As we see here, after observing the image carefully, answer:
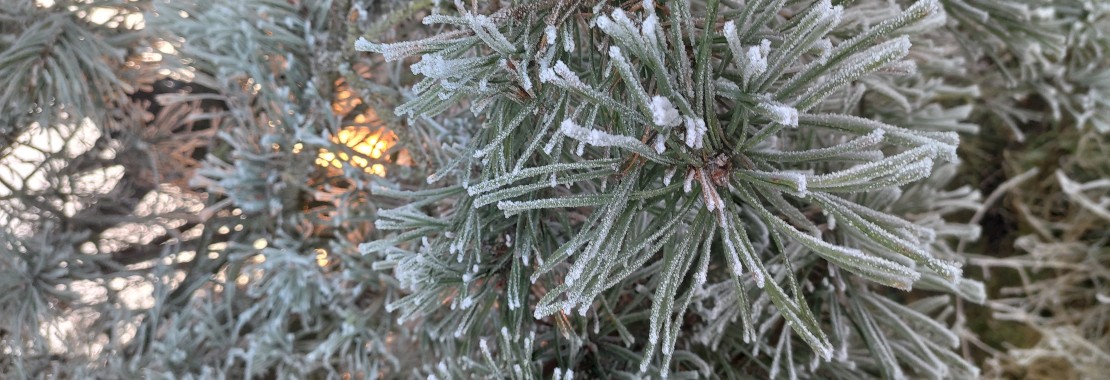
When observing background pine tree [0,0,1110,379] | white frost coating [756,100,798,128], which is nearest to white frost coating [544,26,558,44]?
background pine tree [0,0,1110,379]

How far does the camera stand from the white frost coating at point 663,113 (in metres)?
0.27

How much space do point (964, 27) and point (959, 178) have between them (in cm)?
55

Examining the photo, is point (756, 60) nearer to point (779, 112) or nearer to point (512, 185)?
point (779, 112)

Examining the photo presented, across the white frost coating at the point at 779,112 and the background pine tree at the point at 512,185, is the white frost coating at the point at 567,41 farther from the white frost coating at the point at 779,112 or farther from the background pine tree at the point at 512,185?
the white frost coating at the point at 779,112

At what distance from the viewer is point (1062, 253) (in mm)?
1062

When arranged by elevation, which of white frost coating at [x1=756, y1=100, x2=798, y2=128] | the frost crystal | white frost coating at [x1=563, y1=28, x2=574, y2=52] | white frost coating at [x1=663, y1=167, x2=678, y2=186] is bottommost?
white frost coating at [x1=663, y1=167, x2=678, y2=186]

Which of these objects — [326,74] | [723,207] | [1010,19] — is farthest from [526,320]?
[1010,19]

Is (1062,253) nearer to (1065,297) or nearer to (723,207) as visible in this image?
(1065,297)

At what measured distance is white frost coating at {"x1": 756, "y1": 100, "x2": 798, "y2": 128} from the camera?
0.27 meters

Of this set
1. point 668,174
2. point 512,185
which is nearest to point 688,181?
point 668,174

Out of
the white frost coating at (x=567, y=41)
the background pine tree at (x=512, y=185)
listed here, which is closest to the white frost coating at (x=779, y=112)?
the background pine tree at (x=512, y=185)

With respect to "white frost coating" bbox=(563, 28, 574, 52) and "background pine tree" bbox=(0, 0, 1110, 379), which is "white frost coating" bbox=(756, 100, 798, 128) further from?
"white frost coating" bbox=(563, 28, 574, 52)

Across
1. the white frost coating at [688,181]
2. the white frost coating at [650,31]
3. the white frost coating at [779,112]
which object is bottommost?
the white frost coating at [688,181]

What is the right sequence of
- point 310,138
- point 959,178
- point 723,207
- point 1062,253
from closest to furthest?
point 723,207 < point 310,138 < point 1062,253 < point 959,178
